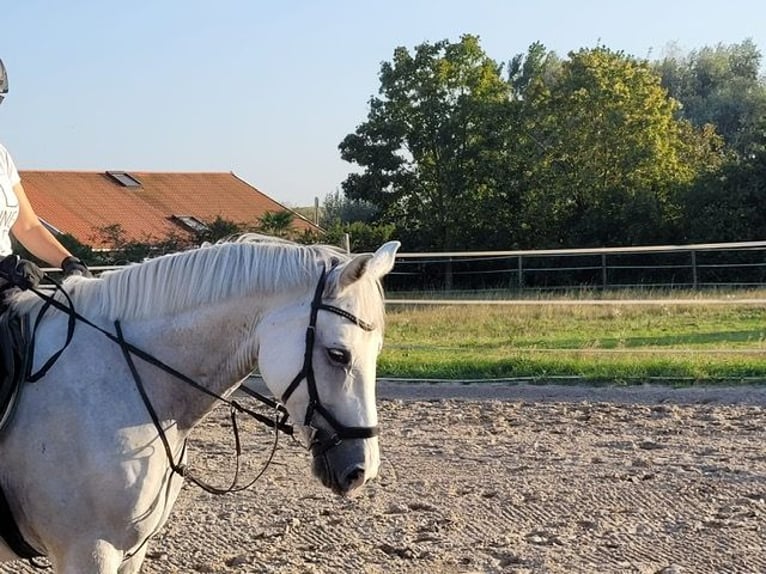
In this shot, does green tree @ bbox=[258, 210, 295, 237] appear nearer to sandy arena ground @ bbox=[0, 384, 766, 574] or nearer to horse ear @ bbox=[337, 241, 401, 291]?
sandy arena ground @ bbox=[0, 384, 766, 574]

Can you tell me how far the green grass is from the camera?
35.0 feet

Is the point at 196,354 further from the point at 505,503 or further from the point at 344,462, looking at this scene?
the point at 505,503

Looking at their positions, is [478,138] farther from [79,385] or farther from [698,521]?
[79,385]

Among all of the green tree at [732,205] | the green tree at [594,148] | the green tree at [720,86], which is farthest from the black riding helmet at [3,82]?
the green tree at [720,86]

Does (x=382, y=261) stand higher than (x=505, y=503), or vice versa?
(x=382, y=261)

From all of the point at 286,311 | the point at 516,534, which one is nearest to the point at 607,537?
the point at 516,534

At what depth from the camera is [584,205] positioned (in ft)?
99.9

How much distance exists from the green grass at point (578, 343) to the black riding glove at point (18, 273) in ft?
26.0

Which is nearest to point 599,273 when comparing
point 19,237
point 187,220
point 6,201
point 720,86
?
point 187,220

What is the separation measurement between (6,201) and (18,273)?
0.39 meters

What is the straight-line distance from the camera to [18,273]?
10.6 ft

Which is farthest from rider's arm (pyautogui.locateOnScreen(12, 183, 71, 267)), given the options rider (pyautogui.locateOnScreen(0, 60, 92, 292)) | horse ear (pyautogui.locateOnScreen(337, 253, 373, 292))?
horse ear (pyautogui.locateOnScreen(337, 253, 373, 292))

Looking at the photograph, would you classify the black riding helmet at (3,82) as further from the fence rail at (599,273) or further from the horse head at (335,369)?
the fence rail at (599,273)

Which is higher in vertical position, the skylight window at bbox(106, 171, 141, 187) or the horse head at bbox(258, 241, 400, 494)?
the skylight window at bbox(106, 171, 141, 187)
